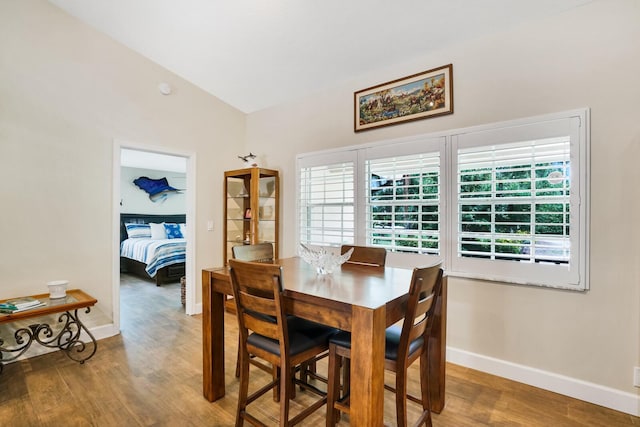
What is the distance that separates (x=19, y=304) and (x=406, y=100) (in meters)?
3.60

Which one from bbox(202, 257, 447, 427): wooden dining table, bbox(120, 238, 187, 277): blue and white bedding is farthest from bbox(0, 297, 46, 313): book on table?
bbox(120, 238, 187, 277): blue and white bedding

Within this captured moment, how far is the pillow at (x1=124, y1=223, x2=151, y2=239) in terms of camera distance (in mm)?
6562

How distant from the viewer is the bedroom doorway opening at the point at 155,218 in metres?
3.72

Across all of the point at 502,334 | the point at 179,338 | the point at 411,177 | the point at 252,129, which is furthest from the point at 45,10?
the point at 502,334

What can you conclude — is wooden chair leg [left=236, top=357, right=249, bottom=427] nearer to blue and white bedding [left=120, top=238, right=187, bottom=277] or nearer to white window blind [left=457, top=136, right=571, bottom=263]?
white window blind [left=457, top=136, right=571, bottom=263]

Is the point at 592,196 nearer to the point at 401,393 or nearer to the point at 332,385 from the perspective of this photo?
the point at 401,393

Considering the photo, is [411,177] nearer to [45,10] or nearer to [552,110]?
[552,110]

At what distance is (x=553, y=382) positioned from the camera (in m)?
2.22

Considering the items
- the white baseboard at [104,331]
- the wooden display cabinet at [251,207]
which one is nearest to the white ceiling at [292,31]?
the wooden display cabinet at [251,207]

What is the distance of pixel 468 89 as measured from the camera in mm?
2590

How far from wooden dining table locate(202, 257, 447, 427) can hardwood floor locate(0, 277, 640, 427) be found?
7.3 inches

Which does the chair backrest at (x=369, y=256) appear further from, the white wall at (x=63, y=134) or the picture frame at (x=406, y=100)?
the white wall at (x=63, y=134)

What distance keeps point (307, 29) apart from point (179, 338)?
3.12 metres

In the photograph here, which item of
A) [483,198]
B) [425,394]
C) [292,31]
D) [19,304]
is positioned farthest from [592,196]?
[19,304]
